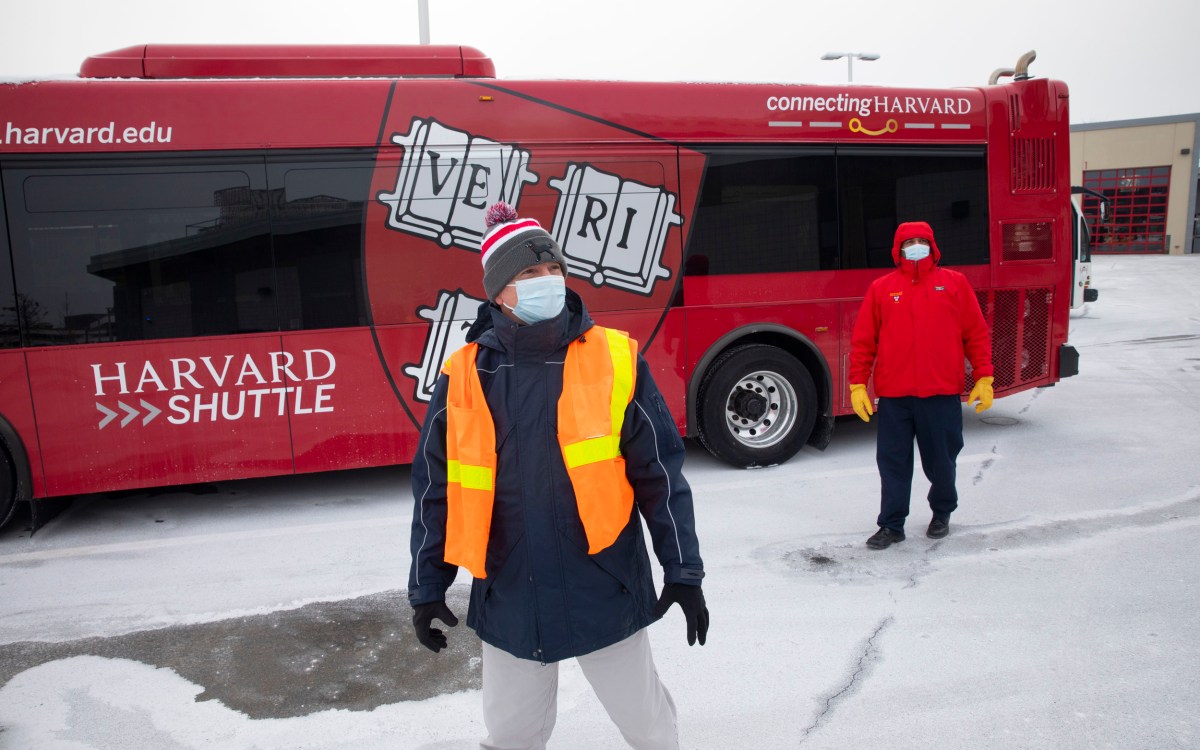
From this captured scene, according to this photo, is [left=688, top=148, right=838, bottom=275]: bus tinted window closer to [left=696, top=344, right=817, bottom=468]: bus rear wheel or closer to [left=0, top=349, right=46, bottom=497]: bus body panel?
[left=696, top=344, right=817, bottom=468]: bus rear wheel

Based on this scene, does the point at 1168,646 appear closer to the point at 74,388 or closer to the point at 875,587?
the point at 875,587

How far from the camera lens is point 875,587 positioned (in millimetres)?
4348

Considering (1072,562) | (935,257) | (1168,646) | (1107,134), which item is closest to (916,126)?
(935,257)

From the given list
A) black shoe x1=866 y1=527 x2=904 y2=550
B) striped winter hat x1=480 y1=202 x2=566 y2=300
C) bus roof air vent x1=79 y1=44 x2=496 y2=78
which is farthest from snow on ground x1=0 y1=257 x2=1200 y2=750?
bus roof air vent x1=79 y1=44 x2=496 y2=78

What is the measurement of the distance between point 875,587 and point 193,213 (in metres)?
4.82

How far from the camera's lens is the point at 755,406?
689cm

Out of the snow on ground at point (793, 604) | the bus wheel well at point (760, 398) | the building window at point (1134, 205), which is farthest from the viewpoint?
the building window at point (1134, 205)

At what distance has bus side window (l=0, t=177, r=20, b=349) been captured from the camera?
5.32 metres

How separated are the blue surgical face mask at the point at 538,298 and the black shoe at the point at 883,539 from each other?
3.26m

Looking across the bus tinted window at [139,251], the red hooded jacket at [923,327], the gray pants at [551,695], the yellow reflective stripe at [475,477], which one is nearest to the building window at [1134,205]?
the red hooded jacket at [923,327]

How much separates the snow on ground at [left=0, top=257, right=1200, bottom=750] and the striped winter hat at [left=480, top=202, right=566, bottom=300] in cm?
179

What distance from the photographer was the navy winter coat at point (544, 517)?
86.2 inches

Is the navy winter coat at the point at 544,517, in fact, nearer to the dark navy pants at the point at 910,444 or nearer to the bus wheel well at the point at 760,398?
the dark navy pants at the point at 910,444

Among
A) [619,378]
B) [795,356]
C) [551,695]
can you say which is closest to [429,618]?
[551,695]
